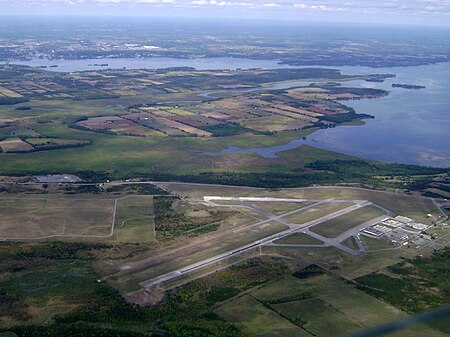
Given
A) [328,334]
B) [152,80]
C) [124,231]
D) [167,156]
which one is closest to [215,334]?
[328,334]

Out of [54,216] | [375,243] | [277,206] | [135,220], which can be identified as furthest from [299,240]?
[54,216]

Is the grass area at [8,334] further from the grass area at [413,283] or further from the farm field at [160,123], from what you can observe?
the farm field at [160,123]

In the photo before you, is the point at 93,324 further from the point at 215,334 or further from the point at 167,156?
the point at 167,156

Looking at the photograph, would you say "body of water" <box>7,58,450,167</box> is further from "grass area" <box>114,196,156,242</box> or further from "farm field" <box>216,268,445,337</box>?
"farm field" <box>216,268,445,337</box>

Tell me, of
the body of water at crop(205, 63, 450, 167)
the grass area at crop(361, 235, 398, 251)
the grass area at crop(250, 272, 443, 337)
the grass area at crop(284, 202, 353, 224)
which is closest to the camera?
the grass area at crop(250, 272, 443, 337)

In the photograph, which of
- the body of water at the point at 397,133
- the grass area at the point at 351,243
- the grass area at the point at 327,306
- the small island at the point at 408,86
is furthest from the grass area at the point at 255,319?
the small island at the point at 408,86

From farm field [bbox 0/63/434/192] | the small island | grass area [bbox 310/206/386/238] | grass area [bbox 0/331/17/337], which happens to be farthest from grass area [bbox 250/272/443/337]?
the small island
